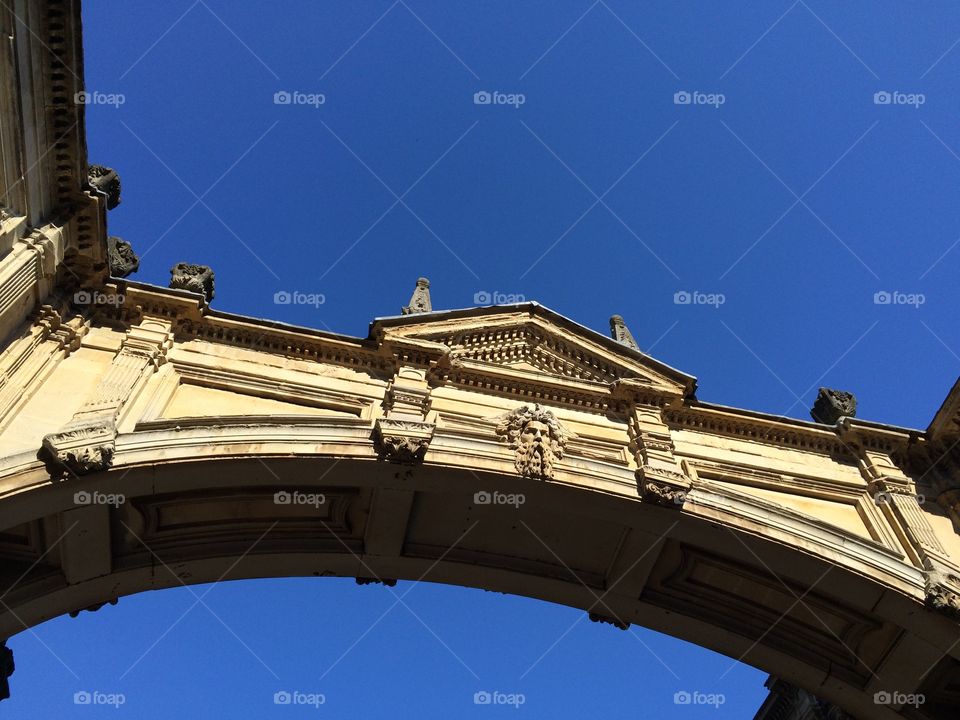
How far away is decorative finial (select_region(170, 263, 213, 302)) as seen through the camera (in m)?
12.8

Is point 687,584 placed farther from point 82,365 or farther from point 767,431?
point 82,365

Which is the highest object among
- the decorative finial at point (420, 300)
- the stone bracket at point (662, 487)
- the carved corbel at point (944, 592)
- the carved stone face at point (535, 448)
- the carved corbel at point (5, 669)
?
the decorative finial at point (420, 300)

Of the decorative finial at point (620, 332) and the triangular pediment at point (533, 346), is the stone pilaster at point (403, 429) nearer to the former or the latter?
the triangular pediment at point (533, 346)

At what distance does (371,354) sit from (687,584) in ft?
21.6

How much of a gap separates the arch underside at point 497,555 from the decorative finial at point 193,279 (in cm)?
389

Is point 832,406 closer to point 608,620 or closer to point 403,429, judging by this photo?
point 608,620

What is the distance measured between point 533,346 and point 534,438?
9.58 feet

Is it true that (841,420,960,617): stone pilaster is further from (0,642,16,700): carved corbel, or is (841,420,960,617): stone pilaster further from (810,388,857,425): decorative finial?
(0,642,16,700): carved corbel

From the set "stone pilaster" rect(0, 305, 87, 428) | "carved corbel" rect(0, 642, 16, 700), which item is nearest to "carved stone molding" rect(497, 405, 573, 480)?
"stone pilaster" rect(0, 305, 87, 428)

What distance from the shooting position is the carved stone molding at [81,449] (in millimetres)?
8820

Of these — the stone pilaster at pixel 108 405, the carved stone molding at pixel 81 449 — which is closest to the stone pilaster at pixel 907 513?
the carved stone molding at pixel 81 449

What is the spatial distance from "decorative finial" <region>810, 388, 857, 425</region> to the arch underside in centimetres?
384

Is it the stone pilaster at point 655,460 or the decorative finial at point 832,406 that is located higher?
the decorative finial at point 832,406

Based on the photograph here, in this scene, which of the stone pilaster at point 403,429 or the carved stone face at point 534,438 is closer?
the stone pilaster at point 403,429
